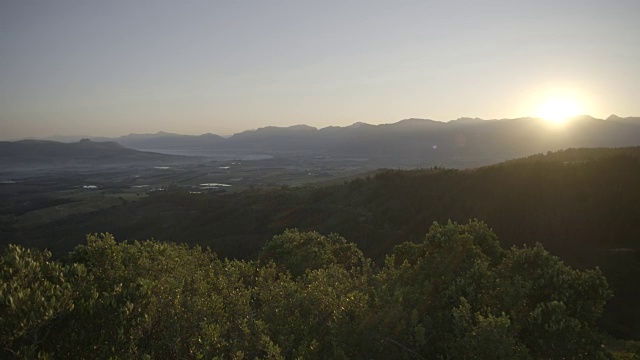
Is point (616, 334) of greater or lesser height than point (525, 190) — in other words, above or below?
below

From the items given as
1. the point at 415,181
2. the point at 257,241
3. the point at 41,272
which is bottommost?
the point at 257,241

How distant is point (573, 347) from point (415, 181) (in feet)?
297

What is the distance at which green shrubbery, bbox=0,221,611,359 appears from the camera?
544 inches

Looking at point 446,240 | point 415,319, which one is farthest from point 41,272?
point 446,240

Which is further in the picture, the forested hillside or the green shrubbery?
the forested hillside

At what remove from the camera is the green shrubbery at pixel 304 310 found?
13812mm

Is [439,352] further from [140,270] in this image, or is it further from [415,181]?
[415,181]

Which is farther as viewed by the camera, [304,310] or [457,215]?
[457,215]

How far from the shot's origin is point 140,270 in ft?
73.2

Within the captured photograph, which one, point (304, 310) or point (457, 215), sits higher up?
point (304, 310)

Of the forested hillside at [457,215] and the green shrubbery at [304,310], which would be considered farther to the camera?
the forested hillside at [457,215]

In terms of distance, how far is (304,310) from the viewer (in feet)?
65.5

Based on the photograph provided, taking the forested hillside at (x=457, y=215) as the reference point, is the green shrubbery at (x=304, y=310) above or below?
above

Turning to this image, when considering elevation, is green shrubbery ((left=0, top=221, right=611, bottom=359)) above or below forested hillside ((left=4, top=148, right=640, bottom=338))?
above
